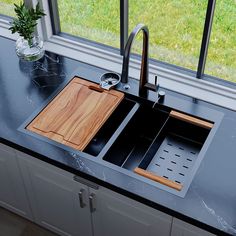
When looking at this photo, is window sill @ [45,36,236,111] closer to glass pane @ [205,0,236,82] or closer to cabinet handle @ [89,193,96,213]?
glass pane @ [205,0,236,82]

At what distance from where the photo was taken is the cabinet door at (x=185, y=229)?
1.81m

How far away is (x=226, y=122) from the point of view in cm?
213

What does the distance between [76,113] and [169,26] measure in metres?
0.78

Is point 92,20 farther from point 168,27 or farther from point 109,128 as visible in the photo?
point 109,128

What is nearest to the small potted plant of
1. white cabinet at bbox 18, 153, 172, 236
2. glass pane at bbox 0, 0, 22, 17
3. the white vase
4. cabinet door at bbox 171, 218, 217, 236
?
the white vase

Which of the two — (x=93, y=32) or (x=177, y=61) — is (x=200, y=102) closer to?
(x=177, y=61)

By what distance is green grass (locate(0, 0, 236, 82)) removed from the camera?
2.38m

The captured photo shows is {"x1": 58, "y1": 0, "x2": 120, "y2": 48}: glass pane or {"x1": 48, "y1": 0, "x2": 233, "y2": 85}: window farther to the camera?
{"x1": 58, "y1": 0, "x2": 120, "y2": 48}: glass pane

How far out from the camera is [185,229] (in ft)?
6.07

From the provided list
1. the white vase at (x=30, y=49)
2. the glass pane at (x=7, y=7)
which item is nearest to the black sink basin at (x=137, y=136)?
the white vase at (x=30, y=49)

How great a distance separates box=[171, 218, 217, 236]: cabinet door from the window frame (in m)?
0.68

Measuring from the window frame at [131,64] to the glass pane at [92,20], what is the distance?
59 millimetres

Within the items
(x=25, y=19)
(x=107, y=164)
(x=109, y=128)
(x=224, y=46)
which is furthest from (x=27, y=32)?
(x=224, y=46)

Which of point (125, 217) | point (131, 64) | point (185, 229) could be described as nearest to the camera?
point (185, 229)
